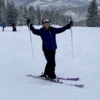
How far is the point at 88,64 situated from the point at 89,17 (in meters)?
44.2

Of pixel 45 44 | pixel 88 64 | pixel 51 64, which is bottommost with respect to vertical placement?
pixel 88 64

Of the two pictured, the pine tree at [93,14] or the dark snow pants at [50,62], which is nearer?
the dark snow pants at [50,62]

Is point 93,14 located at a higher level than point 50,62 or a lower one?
higher

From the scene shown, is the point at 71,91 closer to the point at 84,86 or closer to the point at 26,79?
the point at 84,86

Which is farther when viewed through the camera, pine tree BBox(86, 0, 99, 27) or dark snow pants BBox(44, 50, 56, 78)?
pine tree BBox(86, 0, 99, 27)

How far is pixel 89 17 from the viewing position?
51500 mm

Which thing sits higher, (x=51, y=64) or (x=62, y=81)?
(x=51, y=64)

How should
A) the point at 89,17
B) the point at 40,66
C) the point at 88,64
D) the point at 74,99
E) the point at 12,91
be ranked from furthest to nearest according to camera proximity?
1. the point at 89,17
2. the point at 88,64
3. the point at 40,66
4. the point at 12,91
5. the point at 74,99

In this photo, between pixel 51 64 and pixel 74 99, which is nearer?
pixel 74 99

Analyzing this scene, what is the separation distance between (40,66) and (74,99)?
358 centimetres

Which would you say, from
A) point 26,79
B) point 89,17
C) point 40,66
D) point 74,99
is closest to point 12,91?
point 26,79

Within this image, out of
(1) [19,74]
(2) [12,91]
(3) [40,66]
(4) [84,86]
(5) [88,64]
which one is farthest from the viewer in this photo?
(5) [88,64]

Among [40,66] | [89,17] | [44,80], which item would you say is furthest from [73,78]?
[89,17]

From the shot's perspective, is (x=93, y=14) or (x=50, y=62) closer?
(x=50, y=62)
